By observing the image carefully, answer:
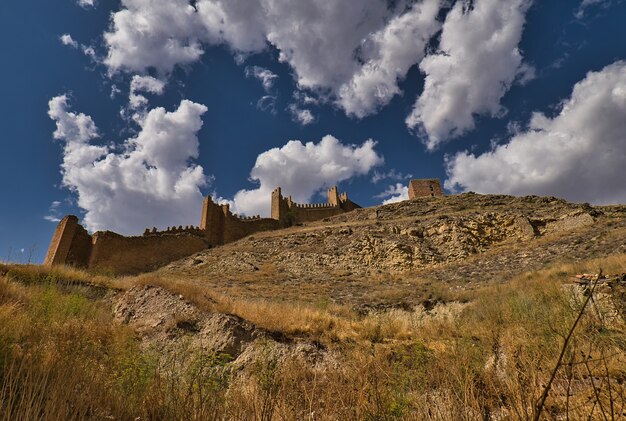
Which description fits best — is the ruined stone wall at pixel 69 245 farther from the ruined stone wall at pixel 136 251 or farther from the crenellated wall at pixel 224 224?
the crenellated wall at pixel 224 224

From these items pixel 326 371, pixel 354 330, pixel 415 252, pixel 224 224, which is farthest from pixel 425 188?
pixel 326 371

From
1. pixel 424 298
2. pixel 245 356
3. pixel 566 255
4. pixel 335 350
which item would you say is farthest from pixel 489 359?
pixel 566 255

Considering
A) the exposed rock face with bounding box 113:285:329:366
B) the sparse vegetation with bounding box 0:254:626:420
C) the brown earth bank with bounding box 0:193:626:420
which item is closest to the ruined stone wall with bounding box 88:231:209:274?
the brown earth bank with bounding box 0:193:626:420

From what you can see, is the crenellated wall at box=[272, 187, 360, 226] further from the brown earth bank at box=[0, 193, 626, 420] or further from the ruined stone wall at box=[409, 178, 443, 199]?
the brown earth bank at box=[0, 193, 626, 420]

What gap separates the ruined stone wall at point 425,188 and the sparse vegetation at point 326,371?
136ft

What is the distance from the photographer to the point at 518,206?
28891 mm

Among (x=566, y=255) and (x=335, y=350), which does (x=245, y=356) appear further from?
(x=566, y=255)

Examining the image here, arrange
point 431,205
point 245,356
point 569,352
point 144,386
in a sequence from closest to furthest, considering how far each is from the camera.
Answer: point 144,386, point 569,352, point 245,356, point 431,205

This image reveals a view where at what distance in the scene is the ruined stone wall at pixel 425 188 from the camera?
4834cm

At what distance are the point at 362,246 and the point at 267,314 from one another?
61.0 ft

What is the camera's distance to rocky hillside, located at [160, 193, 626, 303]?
16.3 metres

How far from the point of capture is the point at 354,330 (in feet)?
25.1

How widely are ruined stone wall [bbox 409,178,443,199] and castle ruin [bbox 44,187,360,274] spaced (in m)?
13.5

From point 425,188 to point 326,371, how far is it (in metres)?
48.1
